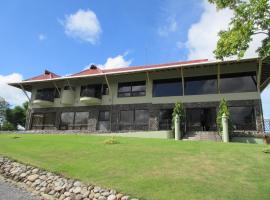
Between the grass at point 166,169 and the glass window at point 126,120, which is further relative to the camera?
the glass window at point 126,120

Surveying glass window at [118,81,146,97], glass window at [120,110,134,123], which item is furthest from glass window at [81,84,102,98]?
glass window at [120,110,134,123]

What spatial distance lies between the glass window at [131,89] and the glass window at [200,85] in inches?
187

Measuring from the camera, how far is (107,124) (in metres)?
30.1

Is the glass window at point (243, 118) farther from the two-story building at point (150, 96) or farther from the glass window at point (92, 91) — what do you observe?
the glass window at point (92, 91)

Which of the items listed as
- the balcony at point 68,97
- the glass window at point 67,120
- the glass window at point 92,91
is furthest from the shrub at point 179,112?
the balcony at point 68,97

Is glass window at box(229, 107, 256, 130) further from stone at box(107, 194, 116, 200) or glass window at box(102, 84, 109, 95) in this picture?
stone at box(107, 194, 116, 200)

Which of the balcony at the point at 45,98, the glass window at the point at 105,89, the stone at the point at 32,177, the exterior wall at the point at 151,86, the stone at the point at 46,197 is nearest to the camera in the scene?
the stone at the point at 46,197

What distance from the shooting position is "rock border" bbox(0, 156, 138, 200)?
9586mm

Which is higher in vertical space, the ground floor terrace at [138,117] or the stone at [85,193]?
the ground floor terrace at [138,117]

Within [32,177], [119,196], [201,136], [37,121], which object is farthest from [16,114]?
[119,196]

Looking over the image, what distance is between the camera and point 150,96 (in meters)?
29.1

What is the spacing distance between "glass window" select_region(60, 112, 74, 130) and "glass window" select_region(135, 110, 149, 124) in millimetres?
7988

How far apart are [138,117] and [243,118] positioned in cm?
1003

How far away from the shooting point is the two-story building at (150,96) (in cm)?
2536
